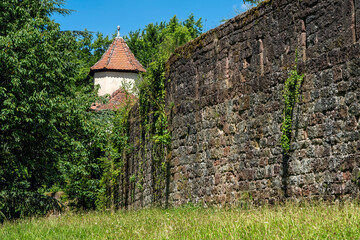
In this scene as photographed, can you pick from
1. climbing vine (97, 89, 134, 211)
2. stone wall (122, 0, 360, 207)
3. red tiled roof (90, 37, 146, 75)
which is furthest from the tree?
stone wall (122, 0, 360, 207)

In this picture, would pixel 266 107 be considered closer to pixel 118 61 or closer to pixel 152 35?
pixel 118 61

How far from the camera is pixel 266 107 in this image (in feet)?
33.3

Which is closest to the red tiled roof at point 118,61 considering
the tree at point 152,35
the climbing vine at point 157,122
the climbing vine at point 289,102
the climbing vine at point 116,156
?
the tree at point 152,35

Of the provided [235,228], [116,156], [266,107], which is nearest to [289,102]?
[266,107]

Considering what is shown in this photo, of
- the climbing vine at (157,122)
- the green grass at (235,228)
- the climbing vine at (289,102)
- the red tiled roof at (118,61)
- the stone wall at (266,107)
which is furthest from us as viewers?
the red tiled roof at (118,61)

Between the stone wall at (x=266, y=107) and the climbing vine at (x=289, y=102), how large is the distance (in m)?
0.13

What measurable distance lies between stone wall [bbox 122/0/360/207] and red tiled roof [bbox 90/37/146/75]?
Answer: 2472cm

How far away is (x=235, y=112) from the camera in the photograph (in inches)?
440

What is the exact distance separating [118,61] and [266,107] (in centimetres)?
2957

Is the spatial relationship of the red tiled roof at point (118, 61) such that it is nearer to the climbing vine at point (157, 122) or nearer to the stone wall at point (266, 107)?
the climbing vine at point (157, 122)

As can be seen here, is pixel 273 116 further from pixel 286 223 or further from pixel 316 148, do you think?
pixel 286 223

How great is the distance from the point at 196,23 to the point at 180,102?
3301cm

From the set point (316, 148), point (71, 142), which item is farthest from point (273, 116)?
point (71, 142)

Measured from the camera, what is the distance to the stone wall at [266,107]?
8.45 meters
